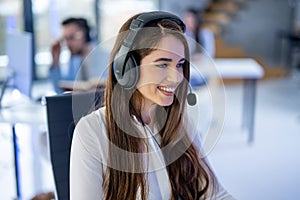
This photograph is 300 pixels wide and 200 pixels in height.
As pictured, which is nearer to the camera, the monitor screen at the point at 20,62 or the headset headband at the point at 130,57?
the headset headband at the point at 130,57

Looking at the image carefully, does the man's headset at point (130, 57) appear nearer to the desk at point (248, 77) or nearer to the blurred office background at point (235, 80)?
the blurred office background at point (235, 80)

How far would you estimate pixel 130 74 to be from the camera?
965mm

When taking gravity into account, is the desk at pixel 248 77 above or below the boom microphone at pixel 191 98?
below

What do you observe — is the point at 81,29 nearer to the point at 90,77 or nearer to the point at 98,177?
the point at 90,77

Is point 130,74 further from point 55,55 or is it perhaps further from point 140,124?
point 55,55

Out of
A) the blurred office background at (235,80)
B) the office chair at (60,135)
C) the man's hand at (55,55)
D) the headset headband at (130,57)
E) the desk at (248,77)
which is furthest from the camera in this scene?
the desk at (248,77)

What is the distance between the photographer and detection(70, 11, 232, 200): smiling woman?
0.96 metres

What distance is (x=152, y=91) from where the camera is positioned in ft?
3.28

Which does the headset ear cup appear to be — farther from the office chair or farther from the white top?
the office chair

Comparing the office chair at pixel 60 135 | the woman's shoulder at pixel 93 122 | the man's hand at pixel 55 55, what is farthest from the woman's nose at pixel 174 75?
the man's hand at pixel 55 55

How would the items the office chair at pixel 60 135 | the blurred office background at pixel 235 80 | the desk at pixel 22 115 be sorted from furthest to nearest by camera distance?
the blurred office background at pixel 235 80 < the desk at pixel 22 115 < the office chair at pixel 60 135

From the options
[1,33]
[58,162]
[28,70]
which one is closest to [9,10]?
[1,33]

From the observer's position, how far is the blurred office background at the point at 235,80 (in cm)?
262

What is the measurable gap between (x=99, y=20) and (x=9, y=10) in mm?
1294
